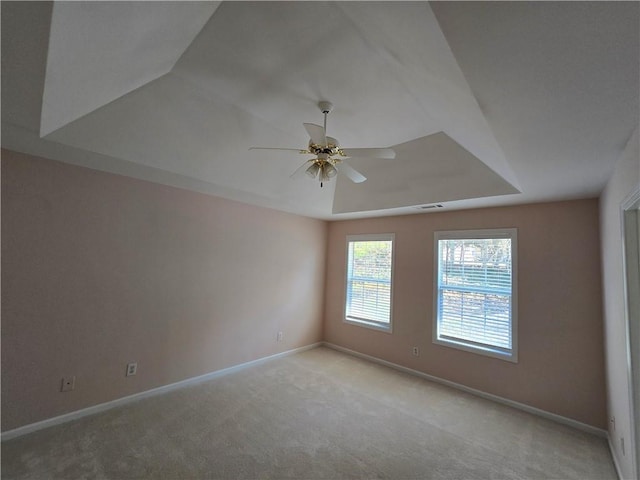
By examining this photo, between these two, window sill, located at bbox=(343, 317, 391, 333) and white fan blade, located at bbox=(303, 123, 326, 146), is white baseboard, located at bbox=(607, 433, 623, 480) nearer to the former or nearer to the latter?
window sill, located at bbox=(343, 317, 391, 333)

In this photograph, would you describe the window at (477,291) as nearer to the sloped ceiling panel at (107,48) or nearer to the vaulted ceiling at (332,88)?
the vaulted ceiling at (332,88)

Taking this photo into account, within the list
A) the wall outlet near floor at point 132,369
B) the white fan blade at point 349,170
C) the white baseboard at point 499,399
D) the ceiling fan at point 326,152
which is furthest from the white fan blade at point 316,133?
the white baseboard at point 499,399

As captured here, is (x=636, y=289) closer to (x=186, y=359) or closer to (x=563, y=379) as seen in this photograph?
(x=563, y=379)

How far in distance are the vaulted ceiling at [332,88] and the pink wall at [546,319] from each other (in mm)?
388

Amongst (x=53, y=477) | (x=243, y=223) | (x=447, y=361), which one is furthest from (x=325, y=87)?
(x=447, y=361)

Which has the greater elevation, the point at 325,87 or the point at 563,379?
the point at 325,87

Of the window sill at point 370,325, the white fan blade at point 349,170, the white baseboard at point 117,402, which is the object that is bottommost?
the white baseboard at point 117,402

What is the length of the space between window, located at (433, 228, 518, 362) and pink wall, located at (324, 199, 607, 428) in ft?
0.32

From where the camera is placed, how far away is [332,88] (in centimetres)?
214

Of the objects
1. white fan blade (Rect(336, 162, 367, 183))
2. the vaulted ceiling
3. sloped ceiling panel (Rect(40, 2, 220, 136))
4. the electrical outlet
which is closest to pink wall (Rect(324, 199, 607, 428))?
the vaulted ceiling

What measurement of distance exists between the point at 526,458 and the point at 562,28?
3078mm

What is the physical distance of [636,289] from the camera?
1.88m

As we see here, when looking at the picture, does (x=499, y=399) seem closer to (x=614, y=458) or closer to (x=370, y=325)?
(x=614, y=458)

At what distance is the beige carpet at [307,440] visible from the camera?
6.96 feet
